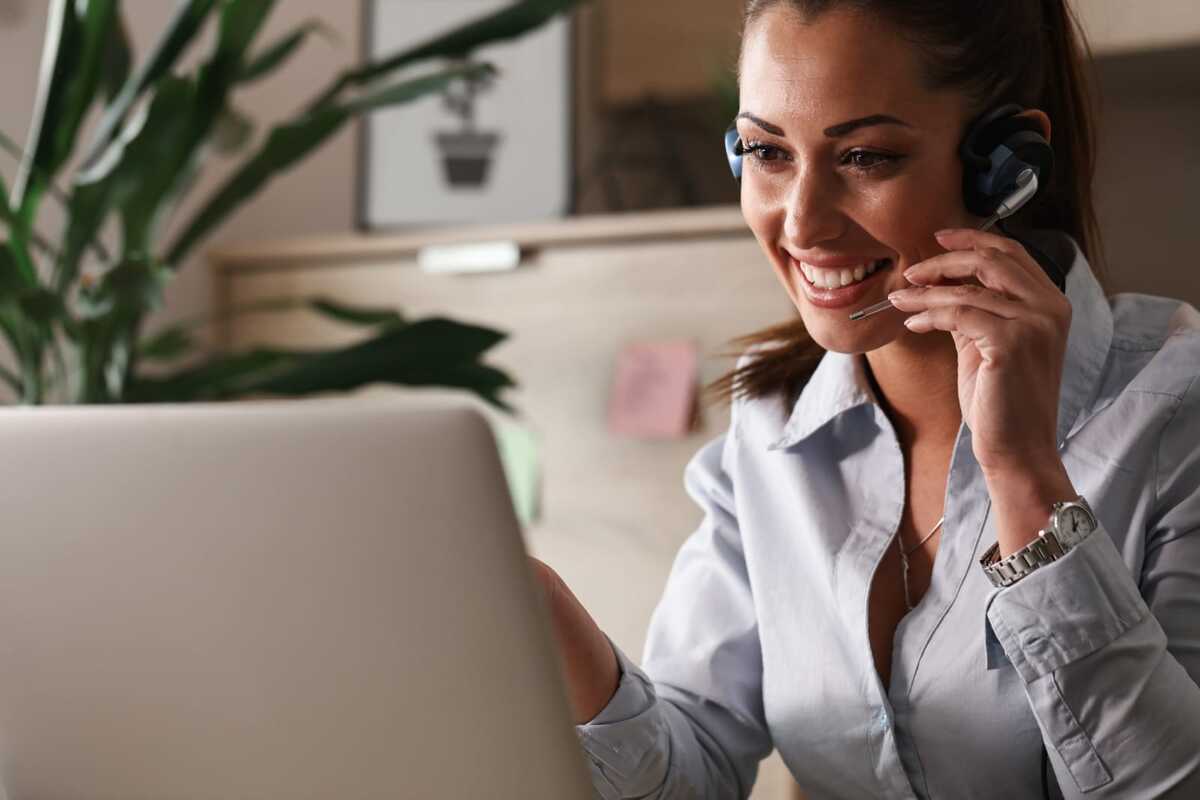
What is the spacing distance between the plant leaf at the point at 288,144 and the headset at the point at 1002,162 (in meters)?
0.79

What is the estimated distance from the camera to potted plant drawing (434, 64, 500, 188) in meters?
2.14

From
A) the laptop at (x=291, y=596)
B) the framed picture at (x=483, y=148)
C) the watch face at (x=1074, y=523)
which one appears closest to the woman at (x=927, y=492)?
the watch face at (x=1074, y=523)

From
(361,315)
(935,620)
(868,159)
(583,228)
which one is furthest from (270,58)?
(935,620)

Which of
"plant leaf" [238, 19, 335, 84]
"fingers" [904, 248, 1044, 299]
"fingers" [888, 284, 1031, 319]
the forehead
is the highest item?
"plant leaf" [238, 19, 335, 84]

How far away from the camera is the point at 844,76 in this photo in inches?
32.1

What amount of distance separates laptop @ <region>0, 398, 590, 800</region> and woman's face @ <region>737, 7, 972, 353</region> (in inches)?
15.7

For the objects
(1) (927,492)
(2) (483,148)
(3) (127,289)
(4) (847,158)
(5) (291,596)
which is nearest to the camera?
(5) (291,596)

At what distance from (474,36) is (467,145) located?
0.68 m

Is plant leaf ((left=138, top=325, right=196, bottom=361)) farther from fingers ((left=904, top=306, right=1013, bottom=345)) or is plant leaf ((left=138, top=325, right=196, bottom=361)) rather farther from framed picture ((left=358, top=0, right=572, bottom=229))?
fingers ((left=904, top=306, right=1013, bottom=345))

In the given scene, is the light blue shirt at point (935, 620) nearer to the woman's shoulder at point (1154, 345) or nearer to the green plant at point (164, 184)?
the woman's shoulder at point (1154, 345)

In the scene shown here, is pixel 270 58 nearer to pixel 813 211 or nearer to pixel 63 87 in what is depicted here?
pixel 63 87

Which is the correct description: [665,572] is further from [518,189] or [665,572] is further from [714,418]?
[518,189]

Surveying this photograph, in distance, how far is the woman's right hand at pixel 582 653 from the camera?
80cm

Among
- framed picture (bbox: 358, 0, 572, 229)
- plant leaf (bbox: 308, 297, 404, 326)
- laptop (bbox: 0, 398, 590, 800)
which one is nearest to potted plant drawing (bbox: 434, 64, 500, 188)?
framed picture (bbox: 358, 0, 572, 229)
